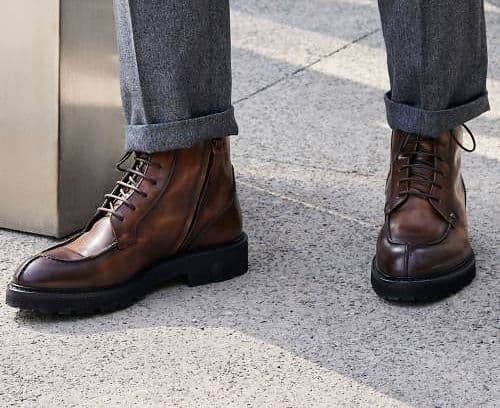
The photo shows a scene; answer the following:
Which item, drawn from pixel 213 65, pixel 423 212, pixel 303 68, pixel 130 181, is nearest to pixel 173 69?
pixel 213 65

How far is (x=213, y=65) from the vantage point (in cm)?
175

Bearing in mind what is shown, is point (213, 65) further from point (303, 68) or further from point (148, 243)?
point (303, 68)

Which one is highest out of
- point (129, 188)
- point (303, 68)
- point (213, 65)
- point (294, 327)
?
point (213, 65)

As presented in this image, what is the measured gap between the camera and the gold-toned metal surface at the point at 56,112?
1.88 meters

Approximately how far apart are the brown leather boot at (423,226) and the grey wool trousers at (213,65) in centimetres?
5

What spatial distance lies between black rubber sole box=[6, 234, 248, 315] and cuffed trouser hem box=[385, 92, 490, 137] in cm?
30

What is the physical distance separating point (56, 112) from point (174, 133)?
270 mm

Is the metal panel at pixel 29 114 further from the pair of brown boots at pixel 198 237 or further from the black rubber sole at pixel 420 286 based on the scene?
the black rubber sole at pixel 420 286

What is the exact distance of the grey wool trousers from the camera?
1699 mm

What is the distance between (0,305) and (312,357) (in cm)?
49

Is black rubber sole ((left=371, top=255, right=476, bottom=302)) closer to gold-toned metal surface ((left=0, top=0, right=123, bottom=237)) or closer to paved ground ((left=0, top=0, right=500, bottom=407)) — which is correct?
paved ground ((left=0, top=0, right=500, bottom=407))

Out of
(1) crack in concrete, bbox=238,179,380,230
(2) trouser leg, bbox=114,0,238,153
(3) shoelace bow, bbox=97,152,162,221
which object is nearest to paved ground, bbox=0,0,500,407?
(1) crack in concrete, bbox=238,179,380,230

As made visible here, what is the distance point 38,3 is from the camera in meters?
1.86

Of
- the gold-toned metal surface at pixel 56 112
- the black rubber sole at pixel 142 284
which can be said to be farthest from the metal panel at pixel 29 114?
the black rubber sole at pixel 142 284
